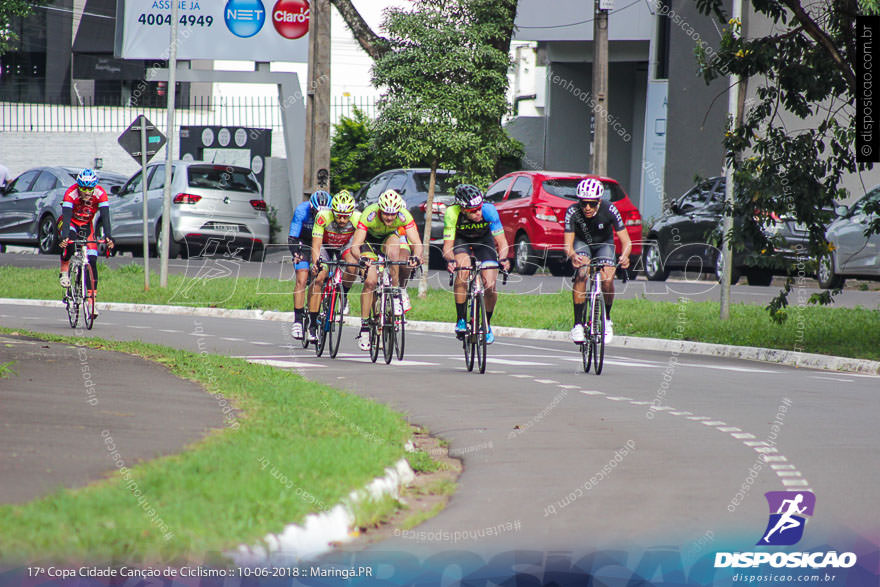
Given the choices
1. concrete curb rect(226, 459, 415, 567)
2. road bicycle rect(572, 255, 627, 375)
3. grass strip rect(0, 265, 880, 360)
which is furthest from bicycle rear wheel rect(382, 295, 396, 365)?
concrete curb rect(226, 459, 415, 567)

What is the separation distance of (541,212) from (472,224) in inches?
414

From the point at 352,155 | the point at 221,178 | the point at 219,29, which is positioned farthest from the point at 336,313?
the point at 352,155

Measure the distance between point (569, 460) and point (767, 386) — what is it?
177 inches

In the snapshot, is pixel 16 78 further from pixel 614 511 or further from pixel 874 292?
pixel 614 511

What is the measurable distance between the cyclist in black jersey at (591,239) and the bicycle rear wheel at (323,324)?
9.07ft

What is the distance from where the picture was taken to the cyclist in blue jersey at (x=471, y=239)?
13234 millimetres

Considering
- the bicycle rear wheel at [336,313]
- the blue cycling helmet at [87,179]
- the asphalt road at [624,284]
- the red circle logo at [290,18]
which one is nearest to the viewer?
the bicycle rear wheel at [336,313]

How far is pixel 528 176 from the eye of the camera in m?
24.8

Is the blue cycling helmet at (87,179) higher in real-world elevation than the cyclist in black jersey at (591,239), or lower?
higher

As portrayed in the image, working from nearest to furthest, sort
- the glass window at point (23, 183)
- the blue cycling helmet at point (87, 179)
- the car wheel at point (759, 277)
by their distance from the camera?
the blue cycling helmet at point (87, 179) < the car wheel at point (759, 277) < the glass window at point (23, 183)

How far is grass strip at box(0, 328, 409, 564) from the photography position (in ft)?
16.5

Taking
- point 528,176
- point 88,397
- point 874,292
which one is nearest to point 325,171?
point 528,176

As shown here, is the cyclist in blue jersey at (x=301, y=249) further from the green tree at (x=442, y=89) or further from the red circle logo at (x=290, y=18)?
the red circle logo at (x=290, y=18)

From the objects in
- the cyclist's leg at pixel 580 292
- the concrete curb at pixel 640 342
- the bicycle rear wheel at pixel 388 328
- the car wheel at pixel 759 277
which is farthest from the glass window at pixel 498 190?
the cyclist's leg at pixel 580 292
